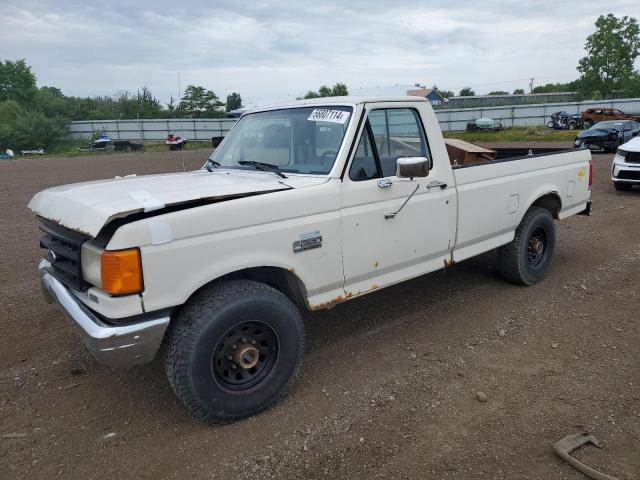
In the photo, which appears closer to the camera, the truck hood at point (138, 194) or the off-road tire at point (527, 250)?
the truck hood at point (138, 194)

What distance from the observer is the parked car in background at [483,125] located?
1516 inches

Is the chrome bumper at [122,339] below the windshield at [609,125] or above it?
below

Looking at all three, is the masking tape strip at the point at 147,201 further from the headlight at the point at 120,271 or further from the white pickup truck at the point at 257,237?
the headlight at the point at 120,271

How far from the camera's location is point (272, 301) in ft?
10.8

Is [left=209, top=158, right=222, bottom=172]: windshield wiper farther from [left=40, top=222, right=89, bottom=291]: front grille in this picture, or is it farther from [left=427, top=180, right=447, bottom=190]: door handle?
[left=427, top=180, right=447, bottom=190]: door handle

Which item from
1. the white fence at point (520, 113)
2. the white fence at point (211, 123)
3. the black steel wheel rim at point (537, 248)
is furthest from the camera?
the white fence at point (211, 123)

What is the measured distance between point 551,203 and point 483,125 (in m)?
35.0

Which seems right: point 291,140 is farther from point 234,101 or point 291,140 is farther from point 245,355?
Answer: point 234,101

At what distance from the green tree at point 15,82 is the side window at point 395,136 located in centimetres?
7856

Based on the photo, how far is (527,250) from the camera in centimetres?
549

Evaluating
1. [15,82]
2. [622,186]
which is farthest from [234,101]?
[622,186]

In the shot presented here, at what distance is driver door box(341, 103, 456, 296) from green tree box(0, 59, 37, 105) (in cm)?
7866

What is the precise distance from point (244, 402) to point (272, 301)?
0.67 metres

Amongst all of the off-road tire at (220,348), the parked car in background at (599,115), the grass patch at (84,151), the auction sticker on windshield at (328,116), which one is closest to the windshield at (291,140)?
the auction sticker on windshield at (328,116)
